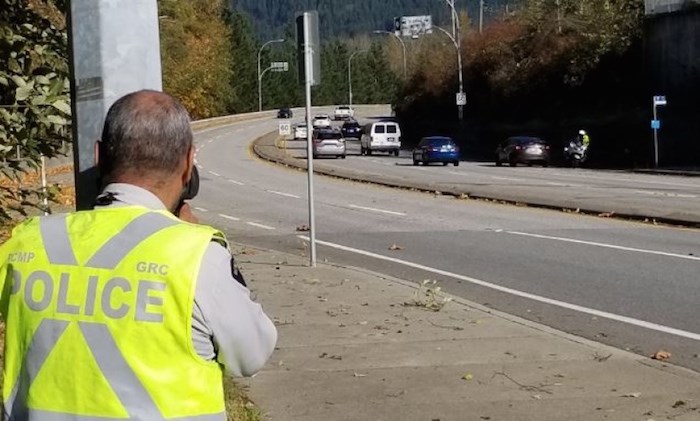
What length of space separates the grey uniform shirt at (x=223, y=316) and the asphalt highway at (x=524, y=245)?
6.79 meters

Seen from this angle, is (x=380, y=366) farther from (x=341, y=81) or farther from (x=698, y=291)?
(x=341, y=81)

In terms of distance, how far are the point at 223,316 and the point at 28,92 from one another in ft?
15.3

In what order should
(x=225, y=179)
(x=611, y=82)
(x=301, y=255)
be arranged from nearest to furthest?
(x=301, y=255) → (x=225, y=179) → (x=611, y=82)

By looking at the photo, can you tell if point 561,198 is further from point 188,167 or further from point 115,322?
point 115,322

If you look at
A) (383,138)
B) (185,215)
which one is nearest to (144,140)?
(185,215)

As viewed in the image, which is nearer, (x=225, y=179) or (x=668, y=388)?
(x=668, y=388)

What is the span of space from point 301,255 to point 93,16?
13.0 metres

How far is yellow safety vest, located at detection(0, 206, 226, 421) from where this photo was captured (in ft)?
8.98

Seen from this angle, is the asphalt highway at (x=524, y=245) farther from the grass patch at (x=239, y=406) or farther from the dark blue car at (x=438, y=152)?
the dark blue car at (x=438, y=152)

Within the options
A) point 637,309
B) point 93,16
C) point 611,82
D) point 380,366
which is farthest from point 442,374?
point 611,82

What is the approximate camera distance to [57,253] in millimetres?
2832

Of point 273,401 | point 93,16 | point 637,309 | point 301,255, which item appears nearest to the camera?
point 93,16

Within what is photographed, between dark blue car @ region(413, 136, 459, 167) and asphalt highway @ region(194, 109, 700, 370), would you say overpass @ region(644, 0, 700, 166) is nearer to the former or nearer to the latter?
dark blue car @ region(413, 136, 459, 167)

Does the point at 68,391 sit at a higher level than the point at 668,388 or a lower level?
higher
